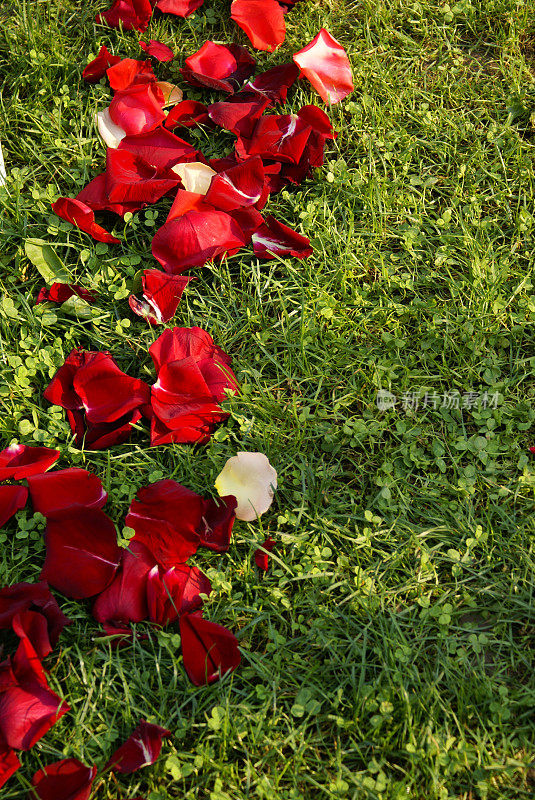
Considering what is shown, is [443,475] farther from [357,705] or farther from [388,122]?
[388,122]

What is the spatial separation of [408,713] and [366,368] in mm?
835

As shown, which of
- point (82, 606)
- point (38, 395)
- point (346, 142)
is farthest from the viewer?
point (346, 142)

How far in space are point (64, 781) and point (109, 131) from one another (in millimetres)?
1710

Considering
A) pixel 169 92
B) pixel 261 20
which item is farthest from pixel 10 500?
pixel 261 20

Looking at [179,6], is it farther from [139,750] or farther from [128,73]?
[139,750]

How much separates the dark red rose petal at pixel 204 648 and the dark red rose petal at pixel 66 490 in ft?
1.13

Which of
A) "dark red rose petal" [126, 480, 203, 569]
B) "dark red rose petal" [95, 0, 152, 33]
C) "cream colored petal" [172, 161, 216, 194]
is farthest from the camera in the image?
"dark red rose petal" [95, 0, 152, 33]

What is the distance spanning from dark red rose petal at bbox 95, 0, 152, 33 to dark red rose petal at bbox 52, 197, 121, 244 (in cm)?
76

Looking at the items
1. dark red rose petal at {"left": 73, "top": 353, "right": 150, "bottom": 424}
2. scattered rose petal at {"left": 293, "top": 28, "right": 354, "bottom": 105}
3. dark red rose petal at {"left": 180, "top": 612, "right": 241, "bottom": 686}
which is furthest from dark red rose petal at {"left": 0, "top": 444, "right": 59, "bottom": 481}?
scattered rose petal at {"left": 293, "top": 28, "right": 354, "bottom": 105}

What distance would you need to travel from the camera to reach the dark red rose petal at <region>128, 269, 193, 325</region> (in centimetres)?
197

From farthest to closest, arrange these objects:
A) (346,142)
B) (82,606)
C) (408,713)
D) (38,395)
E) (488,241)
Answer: (346,142) < (488,241) < (38,395) < (82,606) < (408,713)

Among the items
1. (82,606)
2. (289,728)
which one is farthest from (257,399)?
(289,728)

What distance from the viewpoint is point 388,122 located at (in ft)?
7.58

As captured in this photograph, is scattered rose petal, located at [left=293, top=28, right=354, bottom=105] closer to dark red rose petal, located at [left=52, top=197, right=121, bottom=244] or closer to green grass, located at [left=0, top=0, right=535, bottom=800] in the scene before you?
green grass, located at [left=0, top=0, right=535, bottom=800]
